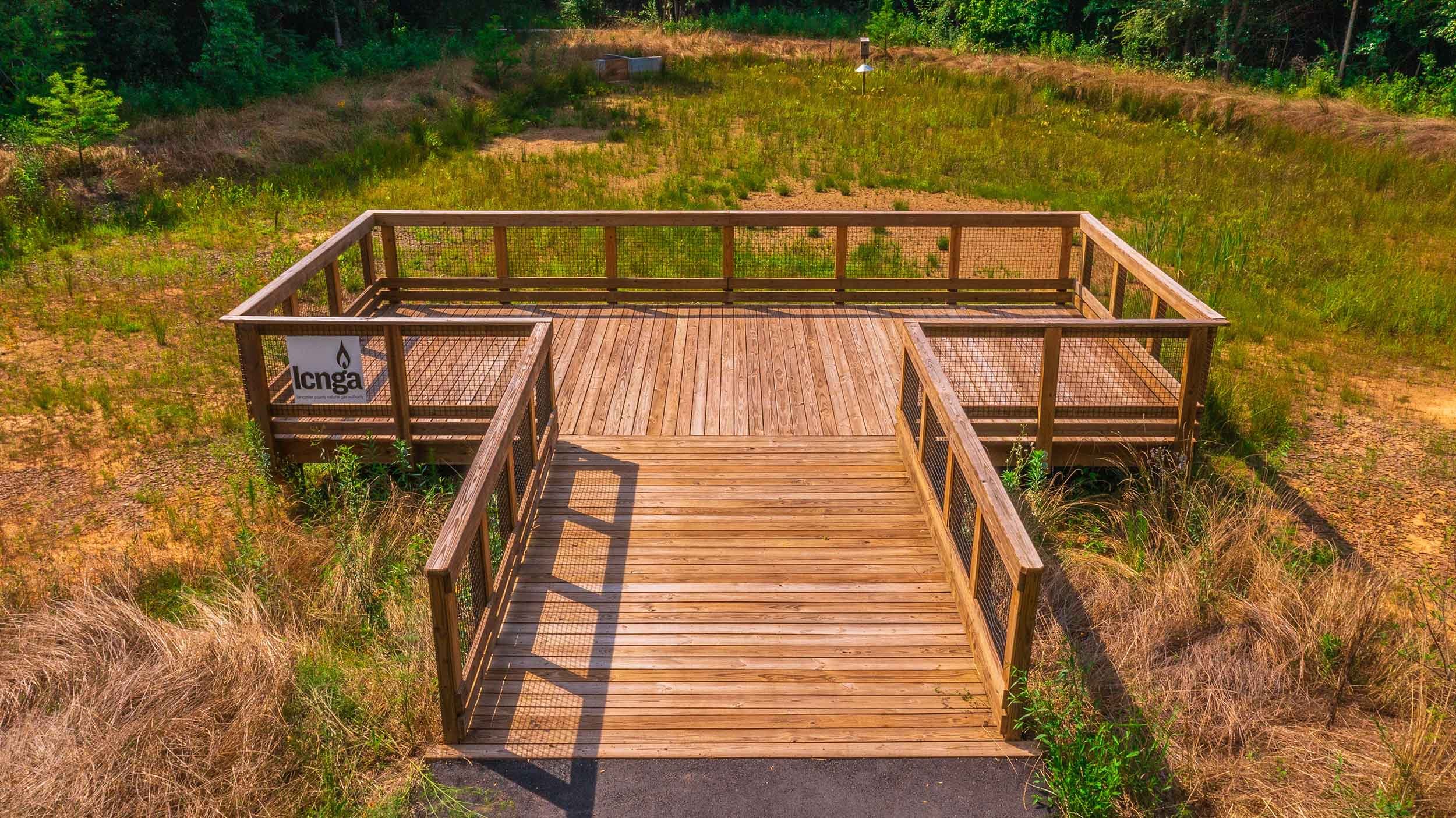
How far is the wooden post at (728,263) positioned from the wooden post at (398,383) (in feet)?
11.7

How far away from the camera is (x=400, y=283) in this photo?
398 inches

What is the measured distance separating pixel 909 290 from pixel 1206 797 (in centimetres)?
648

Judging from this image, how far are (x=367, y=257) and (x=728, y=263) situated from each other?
325 cm

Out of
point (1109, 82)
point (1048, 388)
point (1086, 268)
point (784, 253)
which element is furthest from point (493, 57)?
point (1048, 388)

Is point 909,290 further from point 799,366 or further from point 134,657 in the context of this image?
point 134,657

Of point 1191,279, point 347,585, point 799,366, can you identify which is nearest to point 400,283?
point 799,366

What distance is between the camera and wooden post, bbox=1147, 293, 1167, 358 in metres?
8.20

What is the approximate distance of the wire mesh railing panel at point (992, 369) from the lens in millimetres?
7438

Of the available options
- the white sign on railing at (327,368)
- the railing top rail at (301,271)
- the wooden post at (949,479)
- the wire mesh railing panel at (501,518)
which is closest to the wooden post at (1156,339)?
the wooden post at (949,479)

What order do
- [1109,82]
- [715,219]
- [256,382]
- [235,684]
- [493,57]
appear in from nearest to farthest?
[235,684]
[256,382]
[715,219]
[1109,82]
[493,57]

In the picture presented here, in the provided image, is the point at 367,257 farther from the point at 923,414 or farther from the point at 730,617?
the point at 730,617

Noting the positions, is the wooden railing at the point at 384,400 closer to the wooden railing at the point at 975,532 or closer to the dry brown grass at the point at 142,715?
the dry brown grass at the point at 142,715

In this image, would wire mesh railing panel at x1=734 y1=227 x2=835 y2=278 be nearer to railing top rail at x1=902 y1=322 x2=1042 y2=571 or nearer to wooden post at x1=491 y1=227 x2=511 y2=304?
wooden post at x1=491 y1=227 x2=511 y2=304

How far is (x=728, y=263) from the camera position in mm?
10156
